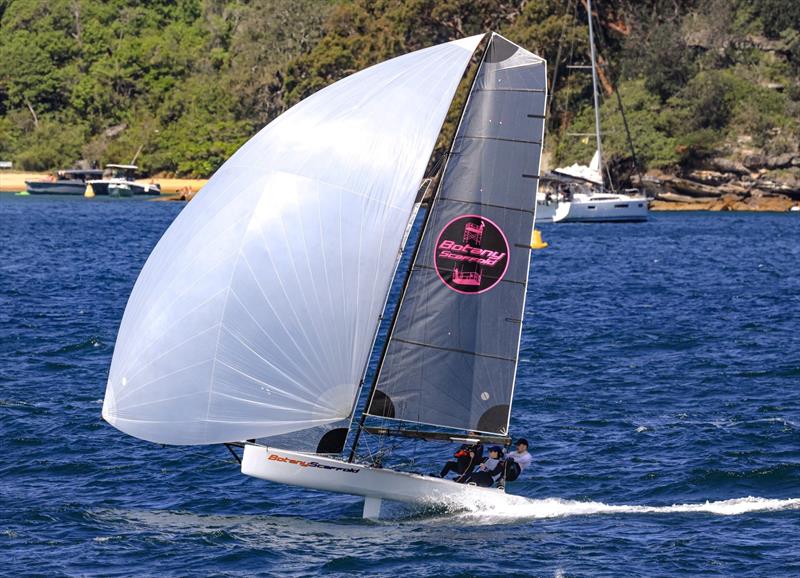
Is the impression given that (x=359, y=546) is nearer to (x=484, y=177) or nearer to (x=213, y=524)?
(x=213, y=524)

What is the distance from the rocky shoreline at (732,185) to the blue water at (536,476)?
4475 centimetres

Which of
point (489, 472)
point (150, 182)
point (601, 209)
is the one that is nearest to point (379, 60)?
point (601, 209)

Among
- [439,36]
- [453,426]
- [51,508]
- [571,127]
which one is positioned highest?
[439,36]

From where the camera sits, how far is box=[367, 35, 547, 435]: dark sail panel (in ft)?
52.6

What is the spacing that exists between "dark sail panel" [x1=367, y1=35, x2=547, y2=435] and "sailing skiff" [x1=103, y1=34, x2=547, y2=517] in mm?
20

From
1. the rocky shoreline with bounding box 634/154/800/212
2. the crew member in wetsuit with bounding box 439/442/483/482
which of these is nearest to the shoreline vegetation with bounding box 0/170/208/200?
the rocky shoreline with bounding box 634/154/800/212

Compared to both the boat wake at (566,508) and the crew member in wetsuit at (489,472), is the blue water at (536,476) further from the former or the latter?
the crew member in wetsuit at (489,472)

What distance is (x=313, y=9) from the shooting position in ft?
344

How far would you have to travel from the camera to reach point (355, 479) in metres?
15.9

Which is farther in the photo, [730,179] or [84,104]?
[84,104]

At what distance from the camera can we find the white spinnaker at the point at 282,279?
49.8 ft

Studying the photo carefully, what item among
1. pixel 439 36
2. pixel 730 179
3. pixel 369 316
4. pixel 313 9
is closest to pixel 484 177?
pixel 369 316

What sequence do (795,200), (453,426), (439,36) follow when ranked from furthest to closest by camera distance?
(439,36) < (795,200) < (453,426)

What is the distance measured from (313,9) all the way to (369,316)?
92.5m
